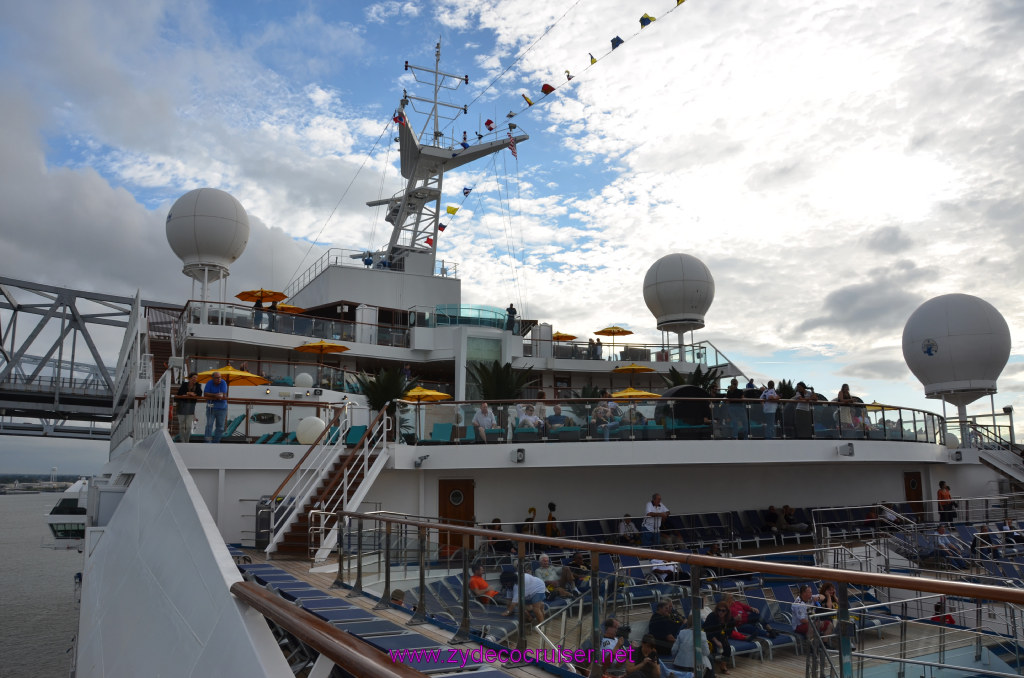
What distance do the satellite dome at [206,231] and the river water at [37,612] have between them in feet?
31.1

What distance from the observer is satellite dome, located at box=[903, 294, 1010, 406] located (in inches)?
1223

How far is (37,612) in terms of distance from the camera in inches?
1137

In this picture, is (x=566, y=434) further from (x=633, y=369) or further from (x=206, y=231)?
A: (x=206, y=231)

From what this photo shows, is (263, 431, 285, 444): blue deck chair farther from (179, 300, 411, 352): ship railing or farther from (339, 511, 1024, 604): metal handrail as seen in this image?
(339, 511, 1024, 604): metal handrail

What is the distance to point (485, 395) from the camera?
25266mm

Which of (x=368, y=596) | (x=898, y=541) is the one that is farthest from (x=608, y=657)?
(x=898, y=541)

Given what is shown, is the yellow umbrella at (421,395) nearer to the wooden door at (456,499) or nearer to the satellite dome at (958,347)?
the wooden door at (456,499)

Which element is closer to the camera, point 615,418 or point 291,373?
point 615,418

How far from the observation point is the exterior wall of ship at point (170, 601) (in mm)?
3152

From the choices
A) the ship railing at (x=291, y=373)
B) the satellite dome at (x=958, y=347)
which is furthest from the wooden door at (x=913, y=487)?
the ship railing at (x=291, y=373)

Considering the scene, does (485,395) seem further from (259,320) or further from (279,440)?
(279,440)

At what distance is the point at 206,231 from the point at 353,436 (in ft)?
45.2

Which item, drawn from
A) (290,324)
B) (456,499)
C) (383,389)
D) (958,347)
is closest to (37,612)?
(290,324)

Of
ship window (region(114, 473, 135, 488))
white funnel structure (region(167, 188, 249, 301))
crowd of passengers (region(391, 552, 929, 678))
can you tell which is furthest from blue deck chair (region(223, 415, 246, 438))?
crowd of passengers (region(391, 552, 929, 678))
